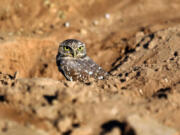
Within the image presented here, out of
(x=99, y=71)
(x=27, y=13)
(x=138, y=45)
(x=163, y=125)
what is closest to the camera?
(x=163, y=125)

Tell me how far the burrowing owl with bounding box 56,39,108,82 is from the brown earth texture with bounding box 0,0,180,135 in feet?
1.33

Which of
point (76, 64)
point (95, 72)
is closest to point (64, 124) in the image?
point (95, 72)

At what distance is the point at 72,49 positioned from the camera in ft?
19.0

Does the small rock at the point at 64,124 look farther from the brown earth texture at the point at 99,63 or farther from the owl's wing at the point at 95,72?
the owl's wing at the point at 95,72

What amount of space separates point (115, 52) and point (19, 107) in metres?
4.76

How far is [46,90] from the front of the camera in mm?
3525

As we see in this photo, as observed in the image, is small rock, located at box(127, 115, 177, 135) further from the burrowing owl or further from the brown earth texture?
the burrowing owl

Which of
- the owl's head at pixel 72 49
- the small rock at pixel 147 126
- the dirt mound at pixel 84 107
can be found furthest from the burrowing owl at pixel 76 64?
the small rock at pixel 147 126

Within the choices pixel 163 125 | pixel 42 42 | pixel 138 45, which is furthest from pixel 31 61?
pixel 163 125

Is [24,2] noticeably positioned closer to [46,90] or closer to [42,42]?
[42,42]

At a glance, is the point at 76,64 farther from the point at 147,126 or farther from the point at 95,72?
the point at 147,126

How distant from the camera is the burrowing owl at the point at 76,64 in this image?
5.48m

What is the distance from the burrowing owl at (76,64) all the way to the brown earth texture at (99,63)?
405mm

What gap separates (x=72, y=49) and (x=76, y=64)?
343 millimetres
